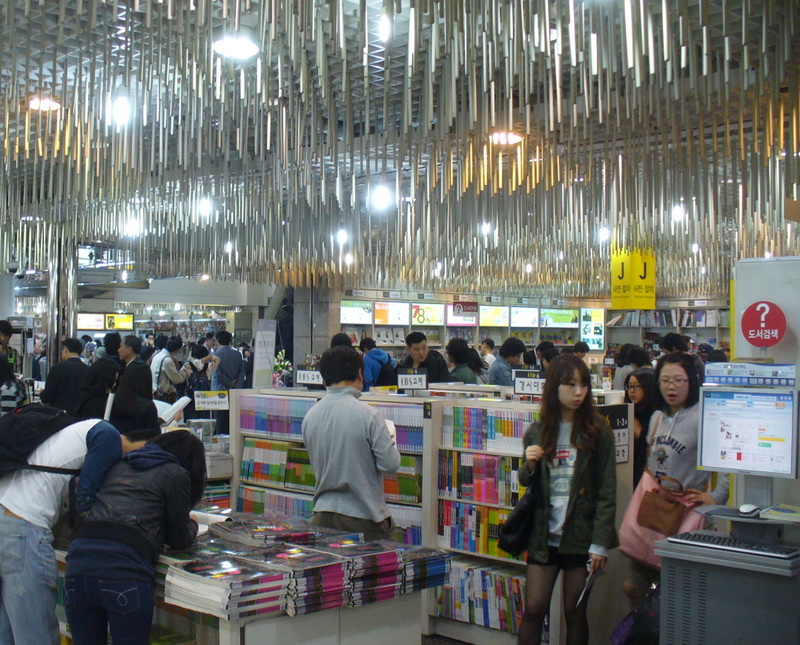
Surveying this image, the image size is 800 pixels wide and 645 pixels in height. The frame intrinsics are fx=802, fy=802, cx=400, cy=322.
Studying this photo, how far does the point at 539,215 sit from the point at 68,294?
6.68 meters

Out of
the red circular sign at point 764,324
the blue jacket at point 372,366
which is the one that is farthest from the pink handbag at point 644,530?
the blue jacket at point 372,366

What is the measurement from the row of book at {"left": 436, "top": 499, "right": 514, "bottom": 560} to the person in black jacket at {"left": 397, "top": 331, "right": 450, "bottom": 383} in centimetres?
286

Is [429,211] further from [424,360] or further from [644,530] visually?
[644,530]

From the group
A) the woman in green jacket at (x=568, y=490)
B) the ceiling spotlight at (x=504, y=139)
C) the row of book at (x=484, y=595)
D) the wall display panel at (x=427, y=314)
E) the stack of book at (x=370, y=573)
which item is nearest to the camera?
the stack of book at (x=370, y=573)

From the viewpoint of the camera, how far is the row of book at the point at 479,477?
462 cm

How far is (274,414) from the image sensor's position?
577cm

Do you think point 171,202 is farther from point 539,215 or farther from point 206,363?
point 539,215

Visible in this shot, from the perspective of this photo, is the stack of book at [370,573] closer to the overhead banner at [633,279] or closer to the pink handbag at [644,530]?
the pink handbag at [644,530]

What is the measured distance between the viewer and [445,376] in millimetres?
8109

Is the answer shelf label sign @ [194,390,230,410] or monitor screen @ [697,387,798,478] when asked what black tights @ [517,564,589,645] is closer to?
monitor screen @ [697,387,798,478]

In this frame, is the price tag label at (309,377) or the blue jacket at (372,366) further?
the blue jacket at (372,366)

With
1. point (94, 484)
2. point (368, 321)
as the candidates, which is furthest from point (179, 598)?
point (368, 321)

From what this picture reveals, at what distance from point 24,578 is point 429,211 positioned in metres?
5.02

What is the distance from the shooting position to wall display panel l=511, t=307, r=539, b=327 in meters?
18.1
